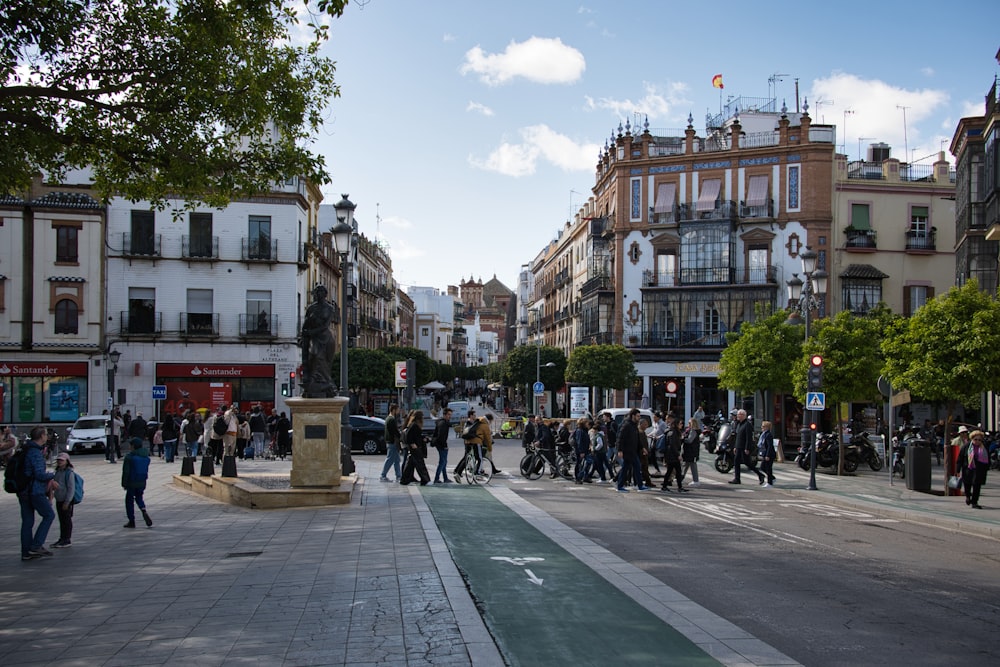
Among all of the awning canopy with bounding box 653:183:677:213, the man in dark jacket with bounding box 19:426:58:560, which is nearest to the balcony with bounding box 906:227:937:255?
the awning canopy with bounding box 653:183:677:213

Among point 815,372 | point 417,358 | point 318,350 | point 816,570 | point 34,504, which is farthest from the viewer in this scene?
point 417,358

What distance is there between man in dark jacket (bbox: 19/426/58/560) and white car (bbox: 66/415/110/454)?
23.0 meters

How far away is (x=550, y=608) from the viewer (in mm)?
8047

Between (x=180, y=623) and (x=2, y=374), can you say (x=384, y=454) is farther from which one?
(x=180, y=623)

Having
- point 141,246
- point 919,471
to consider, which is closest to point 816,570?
point 919,471

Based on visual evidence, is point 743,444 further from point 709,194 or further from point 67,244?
point 67,244

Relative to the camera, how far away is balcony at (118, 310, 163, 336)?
4081 centimetres

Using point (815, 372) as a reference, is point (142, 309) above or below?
above

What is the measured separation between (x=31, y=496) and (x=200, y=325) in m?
31.5

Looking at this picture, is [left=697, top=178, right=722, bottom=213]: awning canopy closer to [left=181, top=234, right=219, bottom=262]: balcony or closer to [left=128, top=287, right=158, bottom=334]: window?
[left=181, top=234, right=219, bottom=262]: balcony

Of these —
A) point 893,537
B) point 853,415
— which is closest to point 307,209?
point 853,415

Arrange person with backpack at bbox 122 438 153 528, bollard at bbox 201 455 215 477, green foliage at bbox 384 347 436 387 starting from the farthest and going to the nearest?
green foliage at bbox 384 347 436 387 → bollard at bbox 201 455 215 477 → person with backpack at bbox 122 438 153 528

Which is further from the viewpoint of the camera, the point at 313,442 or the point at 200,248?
the point at 200,248

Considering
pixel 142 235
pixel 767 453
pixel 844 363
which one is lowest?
pixel 767 453
